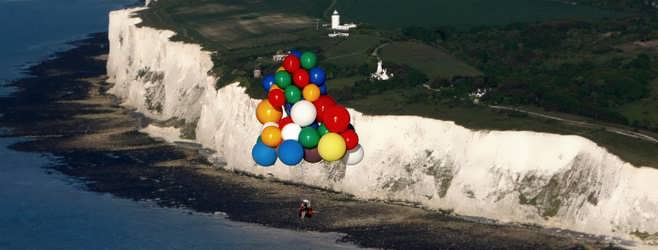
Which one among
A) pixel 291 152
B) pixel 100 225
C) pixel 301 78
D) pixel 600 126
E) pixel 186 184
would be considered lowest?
pixel 100 225

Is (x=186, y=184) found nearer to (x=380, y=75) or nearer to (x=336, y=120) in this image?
(x=380, y=75)

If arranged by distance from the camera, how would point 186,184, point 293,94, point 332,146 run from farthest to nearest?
point 186,184 < point 293,94 < point 332,146

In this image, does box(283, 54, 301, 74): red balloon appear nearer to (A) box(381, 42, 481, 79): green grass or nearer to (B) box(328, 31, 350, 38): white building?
(A) box(381, 42, 481, 79): green grass

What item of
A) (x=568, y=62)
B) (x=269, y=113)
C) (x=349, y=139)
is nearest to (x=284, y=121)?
(x=269, y=113)

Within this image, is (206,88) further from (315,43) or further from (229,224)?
(229,224)

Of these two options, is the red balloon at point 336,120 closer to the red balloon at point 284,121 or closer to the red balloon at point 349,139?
the red balloon at point 349,139

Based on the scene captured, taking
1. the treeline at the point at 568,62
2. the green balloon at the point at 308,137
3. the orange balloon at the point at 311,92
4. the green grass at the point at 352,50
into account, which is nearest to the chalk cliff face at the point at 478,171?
the treeline at the point at 568,62
